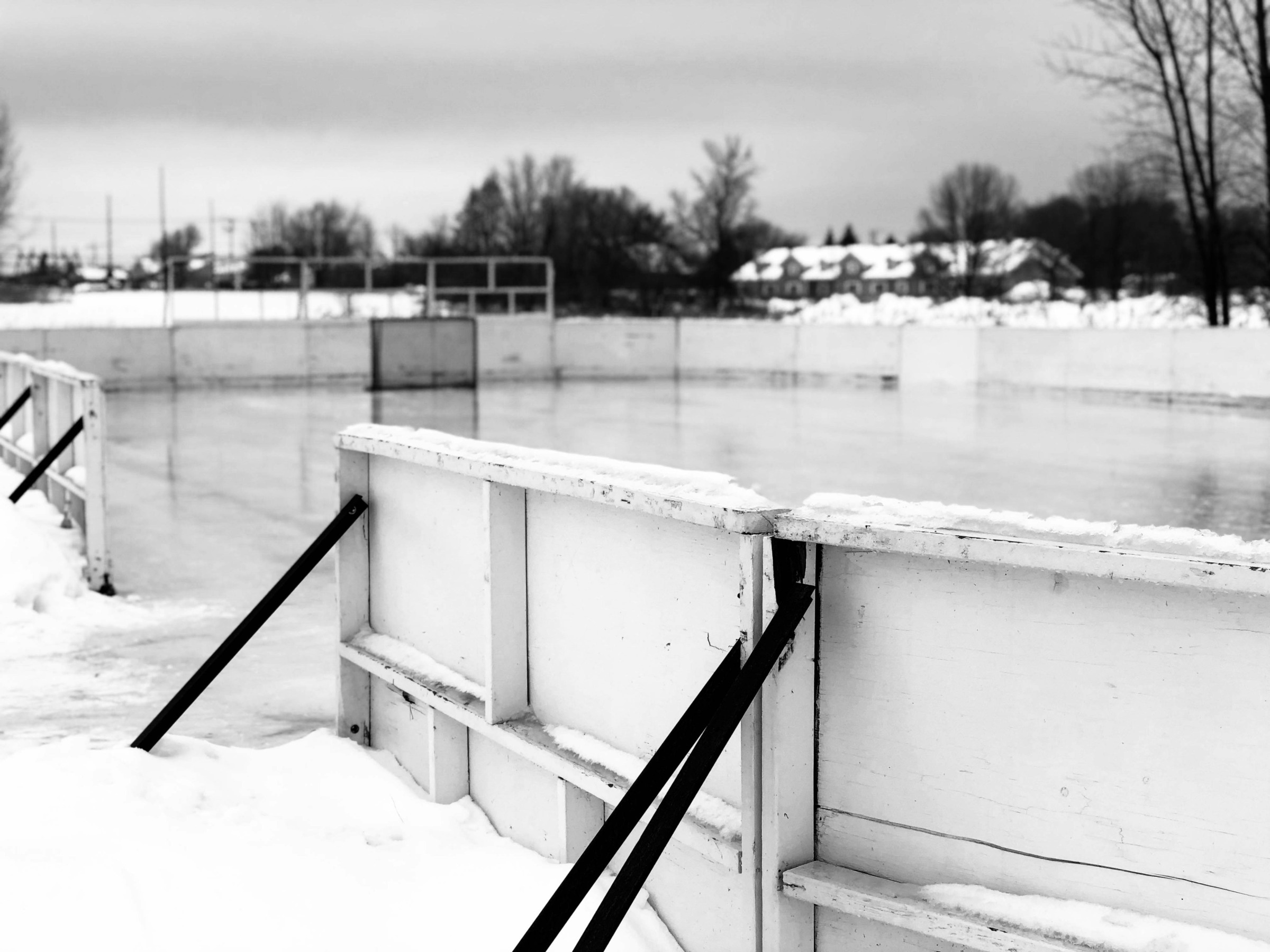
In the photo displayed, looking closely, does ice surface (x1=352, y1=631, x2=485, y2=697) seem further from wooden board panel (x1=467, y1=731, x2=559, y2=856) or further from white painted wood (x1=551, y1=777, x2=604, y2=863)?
white painted wood (x1=551, y1=777, x2=604, y2=863)

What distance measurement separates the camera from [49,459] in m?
9.63

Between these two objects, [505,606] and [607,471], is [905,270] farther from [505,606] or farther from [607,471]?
[607,471]

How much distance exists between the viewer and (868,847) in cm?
312

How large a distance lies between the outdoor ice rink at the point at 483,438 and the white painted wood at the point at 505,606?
1901 millimetres

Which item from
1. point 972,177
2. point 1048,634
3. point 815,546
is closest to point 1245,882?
point 1048,634

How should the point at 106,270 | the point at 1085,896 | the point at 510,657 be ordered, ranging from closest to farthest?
the point at 1085,896 → the point at 510,657 → the point at 106,270

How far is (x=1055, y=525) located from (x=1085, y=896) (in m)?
0.75

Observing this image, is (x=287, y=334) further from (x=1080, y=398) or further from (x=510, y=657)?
(x=510, y=657)

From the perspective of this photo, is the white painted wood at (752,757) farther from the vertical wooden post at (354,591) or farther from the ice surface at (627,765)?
the vertical wooden post at (354,591)

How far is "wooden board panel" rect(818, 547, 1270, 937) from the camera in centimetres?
257

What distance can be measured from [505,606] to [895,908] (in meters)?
1.71

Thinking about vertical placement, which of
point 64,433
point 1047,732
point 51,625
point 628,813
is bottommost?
point 51,625

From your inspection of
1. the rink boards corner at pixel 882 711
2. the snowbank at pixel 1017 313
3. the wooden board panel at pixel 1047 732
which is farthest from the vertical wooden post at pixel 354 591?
the snowbank at pixel 1017 313

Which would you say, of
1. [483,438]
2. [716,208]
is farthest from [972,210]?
[483,438]
